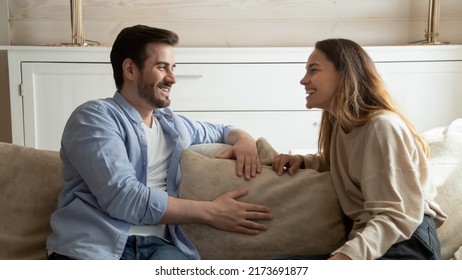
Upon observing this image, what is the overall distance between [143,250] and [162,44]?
20.2 inches

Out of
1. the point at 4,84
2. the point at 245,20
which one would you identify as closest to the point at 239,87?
the point at 245,20

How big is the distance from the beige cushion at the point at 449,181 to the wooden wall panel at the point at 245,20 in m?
1.67

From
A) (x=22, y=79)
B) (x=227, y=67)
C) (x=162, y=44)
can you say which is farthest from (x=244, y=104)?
(x=162, y=44)

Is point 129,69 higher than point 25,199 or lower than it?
higher

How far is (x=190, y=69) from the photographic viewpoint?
9.59 feet

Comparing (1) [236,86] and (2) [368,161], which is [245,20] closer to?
(1) [236,86]

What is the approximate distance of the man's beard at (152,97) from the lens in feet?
5.38

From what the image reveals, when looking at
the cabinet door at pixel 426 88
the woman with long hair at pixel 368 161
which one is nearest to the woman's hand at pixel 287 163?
the woman with long hair at pixel 368 161

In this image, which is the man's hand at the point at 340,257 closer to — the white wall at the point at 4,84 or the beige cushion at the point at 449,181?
the beige cushion at the point at 449,181

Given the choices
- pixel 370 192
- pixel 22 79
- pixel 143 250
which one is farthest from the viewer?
pixel 22 79

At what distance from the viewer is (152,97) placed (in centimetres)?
164

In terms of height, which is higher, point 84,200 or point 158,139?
point 158,139

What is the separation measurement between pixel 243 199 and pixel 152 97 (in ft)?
1.11
